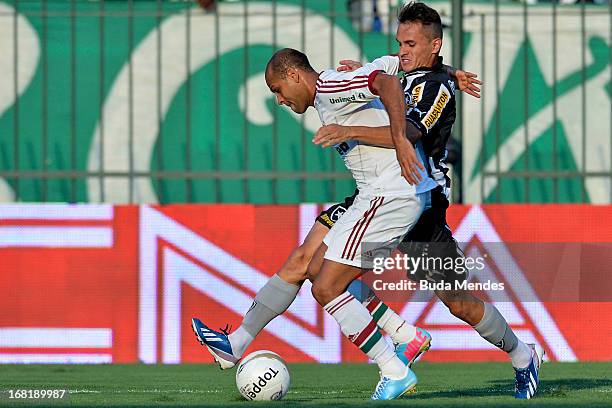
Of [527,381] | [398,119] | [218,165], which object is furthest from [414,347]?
[218,165]

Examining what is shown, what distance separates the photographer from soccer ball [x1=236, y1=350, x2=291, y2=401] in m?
6.80

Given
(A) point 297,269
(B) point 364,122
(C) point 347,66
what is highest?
(C) point 347,66

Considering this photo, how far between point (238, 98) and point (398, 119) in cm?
549

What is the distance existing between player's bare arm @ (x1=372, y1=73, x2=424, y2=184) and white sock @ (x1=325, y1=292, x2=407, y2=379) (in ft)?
2.21

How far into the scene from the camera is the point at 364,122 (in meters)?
6.84

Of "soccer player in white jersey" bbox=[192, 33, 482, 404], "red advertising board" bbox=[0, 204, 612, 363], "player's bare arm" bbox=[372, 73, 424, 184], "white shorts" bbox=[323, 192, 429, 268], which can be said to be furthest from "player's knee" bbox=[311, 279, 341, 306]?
"red advertising board" bbox=[0, 204, 612, 363]

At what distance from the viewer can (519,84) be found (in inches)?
471

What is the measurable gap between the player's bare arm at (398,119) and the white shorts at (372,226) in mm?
214

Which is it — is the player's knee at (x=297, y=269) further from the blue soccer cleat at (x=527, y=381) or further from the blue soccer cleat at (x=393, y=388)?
the blue soccer cleat at (x=527, y=381)

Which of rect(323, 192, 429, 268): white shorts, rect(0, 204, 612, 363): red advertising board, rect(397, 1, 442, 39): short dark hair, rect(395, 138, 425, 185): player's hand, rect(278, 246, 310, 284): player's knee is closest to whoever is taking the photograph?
rect(395, 138, 425, 185): player's hand

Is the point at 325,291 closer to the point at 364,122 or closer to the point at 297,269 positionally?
the point at 297,269

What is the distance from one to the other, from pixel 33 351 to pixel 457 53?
12.6 feet

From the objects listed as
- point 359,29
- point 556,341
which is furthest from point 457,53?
point 556,341

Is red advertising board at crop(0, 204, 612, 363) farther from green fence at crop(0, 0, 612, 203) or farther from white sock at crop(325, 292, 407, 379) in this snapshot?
white sock at crop(325, 292, 407, 379)
